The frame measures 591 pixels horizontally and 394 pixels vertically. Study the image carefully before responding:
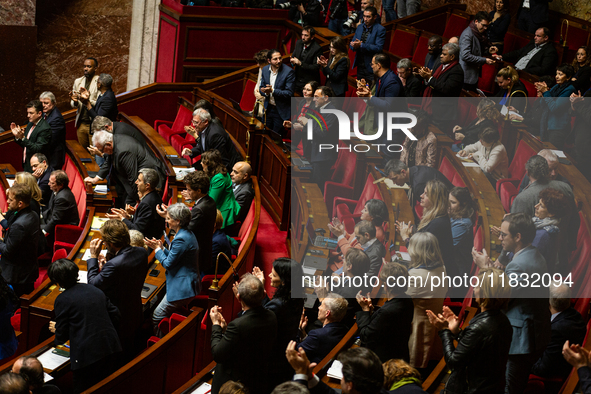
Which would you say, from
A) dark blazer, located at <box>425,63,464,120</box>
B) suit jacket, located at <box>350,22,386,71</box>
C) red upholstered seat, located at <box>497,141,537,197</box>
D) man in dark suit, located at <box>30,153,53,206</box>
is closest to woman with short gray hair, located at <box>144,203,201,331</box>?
man in dark suit, located at <box>30,153,53,206</box>

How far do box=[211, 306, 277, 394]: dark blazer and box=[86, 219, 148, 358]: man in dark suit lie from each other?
2.24ft

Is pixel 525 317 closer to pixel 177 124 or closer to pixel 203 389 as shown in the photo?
pixel 203 389

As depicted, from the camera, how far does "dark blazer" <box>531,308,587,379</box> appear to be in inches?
114

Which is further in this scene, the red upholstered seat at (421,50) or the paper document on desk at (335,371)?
the red upholstered seat at (421,50)

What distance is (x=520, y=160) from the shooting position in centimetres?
461

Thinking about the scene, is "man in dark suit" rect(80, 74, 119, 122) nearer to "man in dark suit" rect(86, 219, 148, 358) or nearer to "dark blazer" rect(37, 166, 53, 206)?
"dark blazer" rect(37, 166, 53, 206)

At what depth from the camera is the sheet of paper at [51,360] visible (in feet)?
9.55

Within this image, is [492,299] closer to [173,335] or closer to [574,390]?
[574,390]

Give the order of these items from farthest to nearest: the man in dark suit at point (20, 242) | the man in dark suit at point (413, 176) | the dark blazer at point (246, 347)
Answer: the man in dark suit at point (413, 176) → the man in dark suit at point (20, 242) → the dark blazer at point (246, 347)

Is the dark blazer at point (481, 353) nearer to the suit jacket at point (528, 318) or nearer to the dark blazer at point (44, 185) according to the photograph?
the suit jacket at point (528, 318)

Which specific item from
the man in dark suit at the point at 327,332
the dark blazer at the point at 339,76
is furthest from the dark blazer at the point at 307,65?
the man in dark suit at the point at 327,332

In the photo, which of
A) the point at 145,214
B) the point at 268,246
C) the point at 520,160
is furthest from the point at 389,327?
the point at 520,160

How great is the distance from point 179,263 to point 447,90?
281cm

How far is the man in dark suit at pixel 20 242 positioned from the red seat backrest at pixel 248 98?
3407 mm
